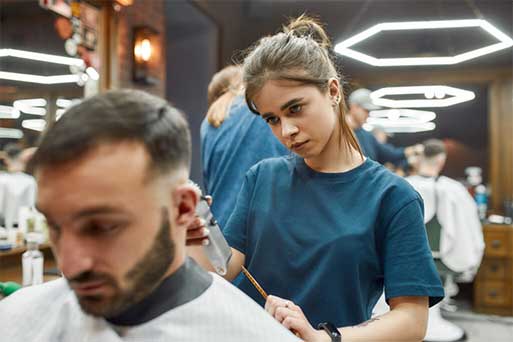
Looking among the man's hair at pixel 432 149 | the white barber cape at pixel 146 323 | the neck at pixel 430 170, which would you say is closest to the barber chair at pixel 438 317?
the neck at pixel 430 170

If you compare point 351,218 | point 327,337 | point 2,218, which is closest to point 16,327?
point 327,337

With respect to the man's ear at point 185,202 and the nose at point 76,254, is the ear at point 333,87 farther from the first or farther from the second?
the nose at point 76,254

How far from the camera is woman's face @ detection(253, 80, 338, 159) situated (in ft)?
3.94

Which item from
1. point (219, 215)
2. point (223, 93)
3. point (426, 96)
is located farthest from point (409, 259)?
point (426, 96)

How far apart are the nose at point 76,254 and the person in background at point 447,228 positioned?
4.36m

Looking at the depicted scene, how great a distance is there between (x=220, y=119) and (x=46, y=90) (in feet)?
5.23

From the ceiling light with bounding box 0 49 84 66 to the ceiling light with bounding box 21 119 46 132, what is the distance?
15.5 inches

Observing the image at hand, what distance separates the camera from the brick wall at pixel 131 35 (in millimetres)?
3969

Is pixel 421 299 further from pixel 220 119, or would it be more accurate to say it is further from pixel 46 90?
pixel 46 90

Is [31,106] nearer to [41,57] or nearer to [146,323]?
[41,57]

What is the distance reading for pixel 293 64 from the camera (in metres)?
1.20

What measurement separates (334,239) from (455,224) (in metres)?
4.06

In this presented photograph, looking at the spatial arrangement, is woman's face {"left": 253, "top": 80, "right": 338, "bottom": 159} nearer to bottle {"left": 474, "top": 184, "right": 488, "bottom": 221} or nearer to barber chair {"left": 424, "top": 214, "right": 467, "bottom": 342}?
barber chair {"left": 424, "top": 214, "right": 467, "bottom": 342}

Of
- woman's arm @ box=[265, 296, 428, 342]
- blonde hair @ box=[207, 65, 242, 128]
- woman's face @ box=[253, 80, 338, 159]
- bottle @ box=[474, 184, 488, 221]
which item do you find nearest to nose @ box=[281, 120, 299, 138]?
woman's face @ box=[253, 80, 338, 159]
